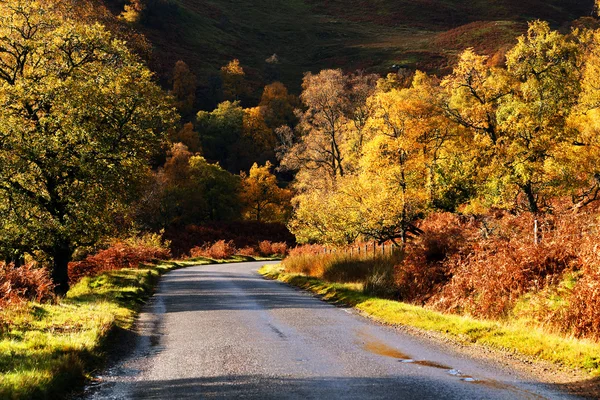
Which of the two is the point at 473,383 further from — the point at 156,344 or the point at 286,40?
the point at 286,40

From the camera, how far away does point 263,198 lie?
282 ft

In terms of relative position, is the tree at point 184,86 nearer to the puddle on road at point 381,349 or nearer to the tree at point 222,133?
the tree at point 222,133

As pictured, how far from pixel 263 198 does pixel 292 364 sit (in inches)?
3018

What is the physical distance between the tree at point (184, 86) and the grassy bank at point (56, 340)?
102198 millimetres

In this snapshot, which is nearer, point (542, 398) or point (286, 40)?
point (542, 398)

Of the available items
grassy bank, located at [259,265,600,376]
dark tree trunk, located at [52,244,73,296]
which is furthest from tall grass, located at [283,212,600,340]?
dark tree trunk, located at [52,244,73,296]

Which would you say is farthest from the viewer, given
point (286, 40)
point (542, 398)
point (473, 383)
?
point (286, 40)

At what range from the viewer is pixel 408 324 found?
14.3m

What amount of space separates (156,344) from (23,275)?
9.50 meters

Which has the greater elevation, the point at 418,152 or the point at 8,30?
the point at 8,30

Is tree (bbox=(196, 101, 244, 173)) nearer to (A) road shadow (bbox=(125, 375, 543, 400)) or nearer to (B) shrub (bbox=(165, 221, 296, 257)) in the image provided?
(B) shrub (bbox=(165, 221, 296, 257))

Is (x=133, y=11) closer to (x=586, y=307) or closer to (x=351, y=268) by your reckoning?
(x=351, y=268)

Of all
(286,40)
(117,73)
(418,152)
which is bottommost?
(418,152)

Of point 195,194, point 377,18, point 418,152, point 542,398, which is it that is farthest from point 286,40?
point 542,398
